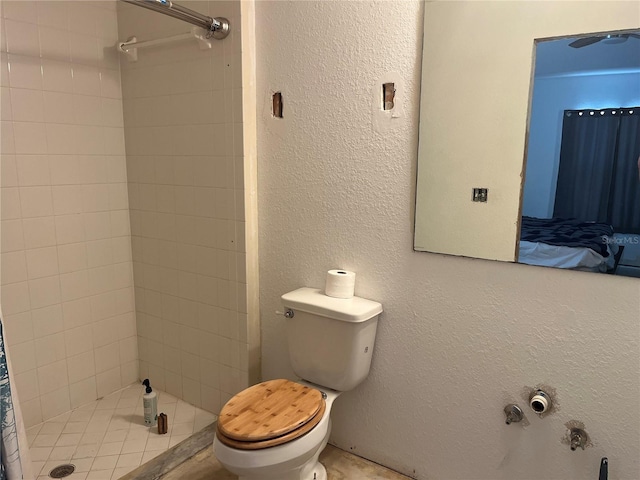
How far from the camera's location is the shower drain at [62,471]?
5.96 ft

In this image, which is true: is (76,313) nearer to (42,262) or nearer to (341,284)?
(42,262)

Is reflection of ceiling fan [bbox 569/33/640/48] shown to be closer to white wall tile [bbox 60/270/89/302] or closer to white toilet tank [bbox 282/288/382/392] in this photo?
white toilet tank [bbox 282/288/382/392]

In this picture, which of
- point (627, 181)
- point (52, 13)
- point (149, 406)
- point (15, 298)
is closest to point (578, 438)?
point (627, 181)

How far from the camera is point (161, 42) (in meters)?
2.04

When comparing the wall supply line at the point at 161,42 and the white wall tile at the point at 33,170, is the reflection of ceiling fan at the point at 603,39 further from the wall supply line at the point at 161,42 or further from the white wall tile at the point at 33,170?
the white wall tile at the point at 33,170

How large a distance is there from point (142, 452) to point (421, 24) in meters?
1.94

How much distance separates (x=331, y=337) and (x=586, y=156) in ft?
3.31

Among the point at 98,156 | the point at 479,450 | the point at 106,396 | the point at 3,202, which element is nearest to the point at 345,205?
the point at 479,450

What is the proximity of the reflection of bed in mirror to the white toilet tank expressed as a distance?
1.89 ft

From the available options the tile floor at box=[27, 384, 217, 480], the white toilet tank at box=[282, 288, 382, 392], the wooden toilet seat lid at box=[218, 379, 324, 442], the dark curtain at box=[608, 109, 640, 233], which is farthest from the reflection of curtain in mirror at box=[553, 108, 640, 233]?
the tile floor at box=[27, 384, 217, 480]

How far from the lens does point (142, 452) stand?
195 centimetres

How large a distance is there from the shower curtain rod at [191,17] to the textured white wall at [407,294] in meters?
0.15

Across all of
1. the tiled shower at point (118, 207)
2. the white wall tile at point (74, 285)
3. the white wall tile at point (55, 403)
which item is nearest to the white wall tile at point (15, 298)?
the tiled shower at point (118, 207)

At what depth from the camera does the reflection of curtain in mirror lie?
50.9 inches
